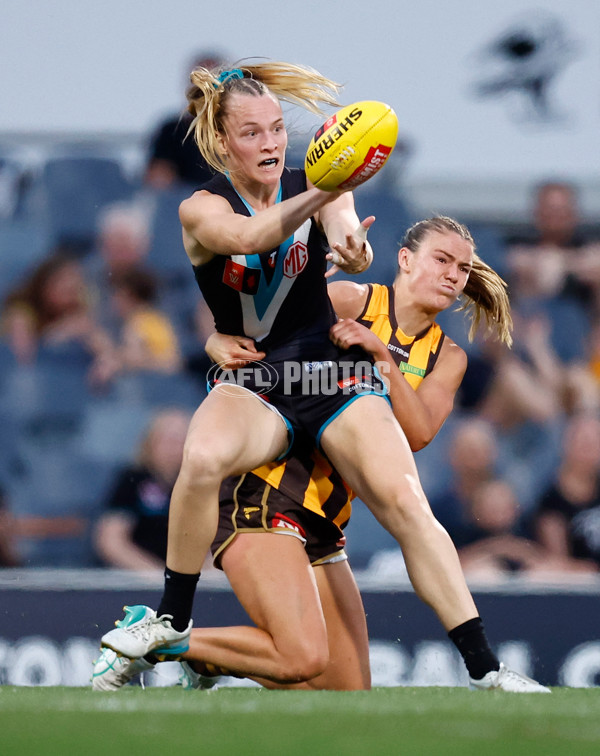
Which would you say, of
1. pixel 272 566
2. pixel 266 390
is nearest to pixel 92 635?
pixel 272 566

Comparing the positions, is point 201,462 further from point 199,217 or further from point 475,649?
point 475,649

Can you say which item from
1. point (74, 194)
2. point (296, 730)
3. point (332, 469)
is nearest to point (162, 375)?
point (74, 194)

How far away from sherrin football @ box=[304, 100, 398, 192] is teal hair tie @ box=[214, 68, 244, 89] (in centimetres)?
78

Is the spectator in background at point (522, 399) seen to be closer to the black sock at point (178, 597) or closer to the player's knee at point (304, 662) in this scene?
the player's knee at point (304, 662)

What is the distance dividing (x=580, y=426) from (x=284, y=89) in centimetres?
379

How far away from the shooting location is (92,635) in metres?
5.38

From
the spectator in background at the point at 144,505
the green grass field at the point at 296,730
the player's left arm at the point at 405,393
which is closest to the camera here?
the green grass field at the point at 296,730

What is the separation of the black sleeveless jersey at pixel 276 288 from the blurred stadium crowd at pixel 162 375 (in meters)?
2.81

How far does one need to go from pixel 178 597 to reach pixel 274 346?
993mm

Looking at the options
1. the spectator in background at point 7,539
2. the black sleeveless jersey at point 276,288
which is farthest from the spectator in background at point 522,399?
the black sleeveless jersey at point 276,288

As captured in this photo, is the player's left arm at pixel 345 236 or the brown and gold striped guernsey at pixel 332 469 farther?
the brown and gold striped guernsey at pixel 332 469

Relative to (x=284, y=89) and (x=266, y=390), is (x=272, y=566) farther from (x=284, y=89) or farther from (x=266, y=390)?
(x=284, y=89)

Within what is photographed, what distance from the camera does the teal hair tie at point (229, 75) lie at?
389 cm

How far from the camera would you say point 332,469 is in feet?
13.8
